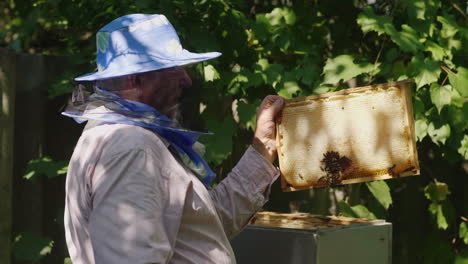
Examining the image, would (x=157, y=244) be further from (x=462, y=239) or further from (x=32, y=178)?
(x=462, y=239)

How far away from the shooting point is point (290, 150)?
256 centimetres

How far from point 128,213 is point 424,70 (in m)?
2.04

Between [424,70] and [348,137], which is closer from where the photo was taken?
[348,137]

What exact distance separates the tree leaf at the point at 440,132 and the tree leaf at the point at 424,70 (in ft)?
0.74

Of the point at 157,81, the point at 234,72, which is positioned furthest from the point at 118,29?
the point at 234,72

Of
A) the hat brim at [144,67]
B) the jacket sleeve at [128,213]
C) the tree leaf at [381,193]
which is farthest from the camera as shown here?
the tree leaf at [381,193]

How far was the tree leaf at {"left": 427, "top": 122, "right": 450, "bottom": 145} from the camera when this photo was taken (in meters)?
3.36

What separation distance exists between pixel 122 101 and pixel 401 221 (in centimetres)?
254

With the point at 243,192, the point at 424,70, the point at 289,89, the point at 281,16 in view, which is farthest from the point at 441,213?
the point at 243,192

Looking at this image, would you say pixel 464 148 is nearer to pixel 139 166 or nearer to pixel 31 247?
pixel 139 166

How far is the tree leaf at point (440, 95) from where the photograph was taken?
330 cm

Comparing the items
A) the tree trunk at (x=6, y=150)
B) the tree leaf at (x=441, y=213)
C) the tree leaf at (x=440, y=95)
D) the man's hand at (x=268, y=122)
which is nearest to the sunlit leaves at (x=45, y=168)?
the tree trunk at (x=6, y=150)

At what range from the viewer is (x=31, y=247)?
3.72 m

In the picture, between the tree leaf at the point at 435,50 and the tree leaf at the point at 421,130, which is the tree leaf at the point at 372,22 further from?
the tree leaf at the point at 421,130
